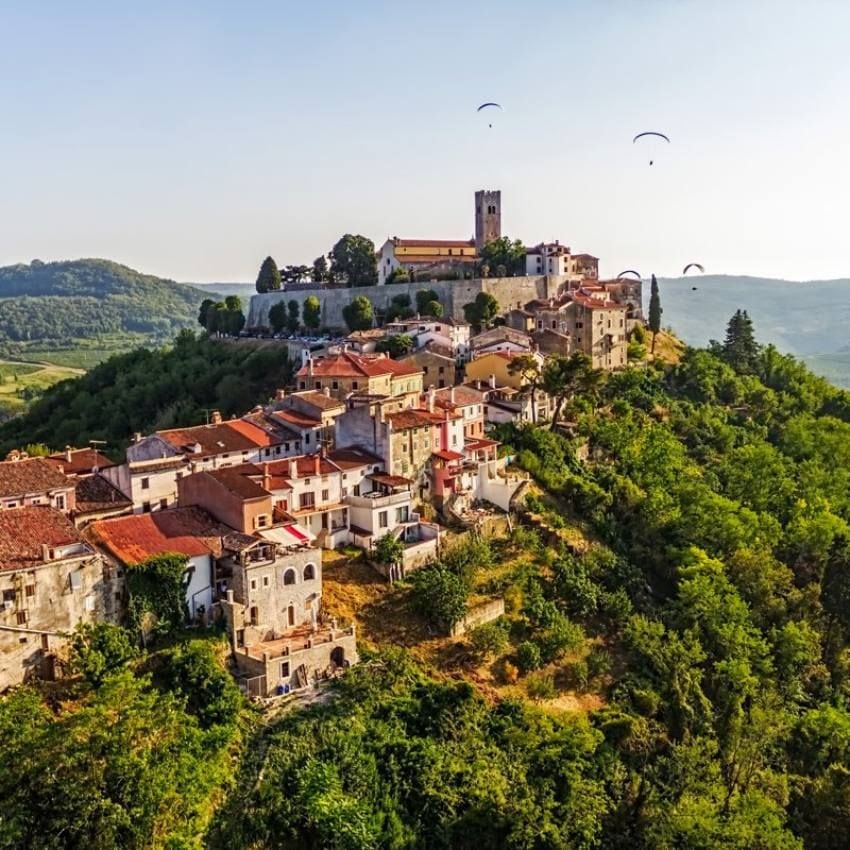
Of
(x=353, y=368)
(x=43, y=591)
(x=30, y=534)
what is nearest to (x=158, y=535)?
(x=30, y=534)

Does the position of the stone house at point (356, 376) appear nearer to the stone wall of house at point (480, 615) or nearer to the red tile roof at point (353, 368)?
the red tile roof at point (353, 368)

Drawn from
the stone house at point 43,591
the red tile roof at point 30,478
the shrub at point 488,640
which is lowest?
the shrub at point 488,640

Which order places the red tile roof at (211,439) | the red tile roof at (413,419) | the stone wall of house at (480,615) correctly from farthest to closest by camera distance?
the red tile roof at (413,419) < the red tile roof at (211,439) < the stone wall of house at (480,615)

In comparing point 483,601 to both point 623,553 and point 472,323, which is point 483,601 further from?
point 472,323

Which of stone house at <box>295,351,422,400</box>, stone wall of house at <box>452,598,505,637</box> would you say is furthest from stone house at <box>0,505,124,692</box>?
stone house at <box>295,351,422,400</box>

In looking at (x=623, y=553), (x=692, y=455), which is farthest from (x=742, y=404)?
(x=623, y=553)

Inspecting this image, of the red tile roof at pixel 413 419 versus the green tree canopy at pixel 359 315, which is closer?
the red tile roof at pixel 413 419

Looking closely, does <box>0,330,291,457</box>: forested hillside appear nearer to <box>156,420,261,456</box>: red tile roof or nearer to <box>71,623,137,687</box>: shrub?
<box>156,420,261,456</box>: red tile roof

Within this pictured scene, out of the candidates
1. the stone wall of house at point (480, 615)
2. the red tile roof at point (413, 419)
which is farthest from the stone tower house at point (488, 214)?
the stone wall of house at point (480, 615)
